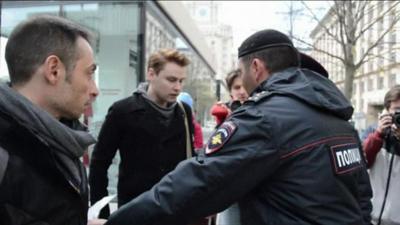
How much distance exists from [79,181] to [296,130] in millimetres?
766

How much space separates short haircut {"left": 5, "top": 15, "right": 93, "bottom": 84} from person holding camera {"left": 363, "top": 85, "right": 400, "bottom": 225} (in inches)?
101

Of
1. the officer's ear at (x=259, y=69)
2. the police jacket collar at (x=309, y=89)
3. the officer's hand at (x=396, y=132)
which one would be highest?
the officer's ear at (x=259, y=69)

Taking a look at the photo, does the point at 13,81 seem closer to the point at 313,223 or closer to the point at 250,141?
the point at 250,141

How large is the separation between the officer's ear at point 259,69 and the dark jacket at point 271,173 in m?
0.24

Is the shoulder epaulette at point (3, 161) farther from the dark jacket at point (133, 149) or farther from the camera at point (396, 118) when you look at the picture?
the camera at point (396, 118)

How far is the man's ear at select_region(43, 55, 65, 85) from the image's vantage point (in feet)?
4.91

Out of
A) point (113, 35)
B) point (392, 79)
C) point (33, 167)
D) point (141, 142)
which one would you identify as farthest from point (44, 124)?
point (113, 35)

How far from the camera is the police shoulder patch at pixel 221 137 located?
5.76 feet

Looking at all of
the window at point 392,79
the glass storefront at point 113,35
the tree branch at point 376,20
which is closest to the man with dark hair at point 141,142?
the window at point 392,79

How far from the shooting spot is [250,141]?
1.72m

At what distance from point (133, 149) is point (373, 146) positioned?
169 cm

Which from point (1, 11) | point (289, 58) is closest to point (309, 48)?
point (1, 11)

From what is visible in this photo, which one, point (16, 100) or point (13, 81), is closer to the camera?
point (16, 100)

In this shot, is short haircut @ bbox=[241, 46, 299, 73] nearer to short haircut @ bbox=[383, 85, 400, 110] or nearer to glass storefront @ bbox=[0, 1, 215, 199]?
short haircut @ bbox=[383, 85, 400, 110]
